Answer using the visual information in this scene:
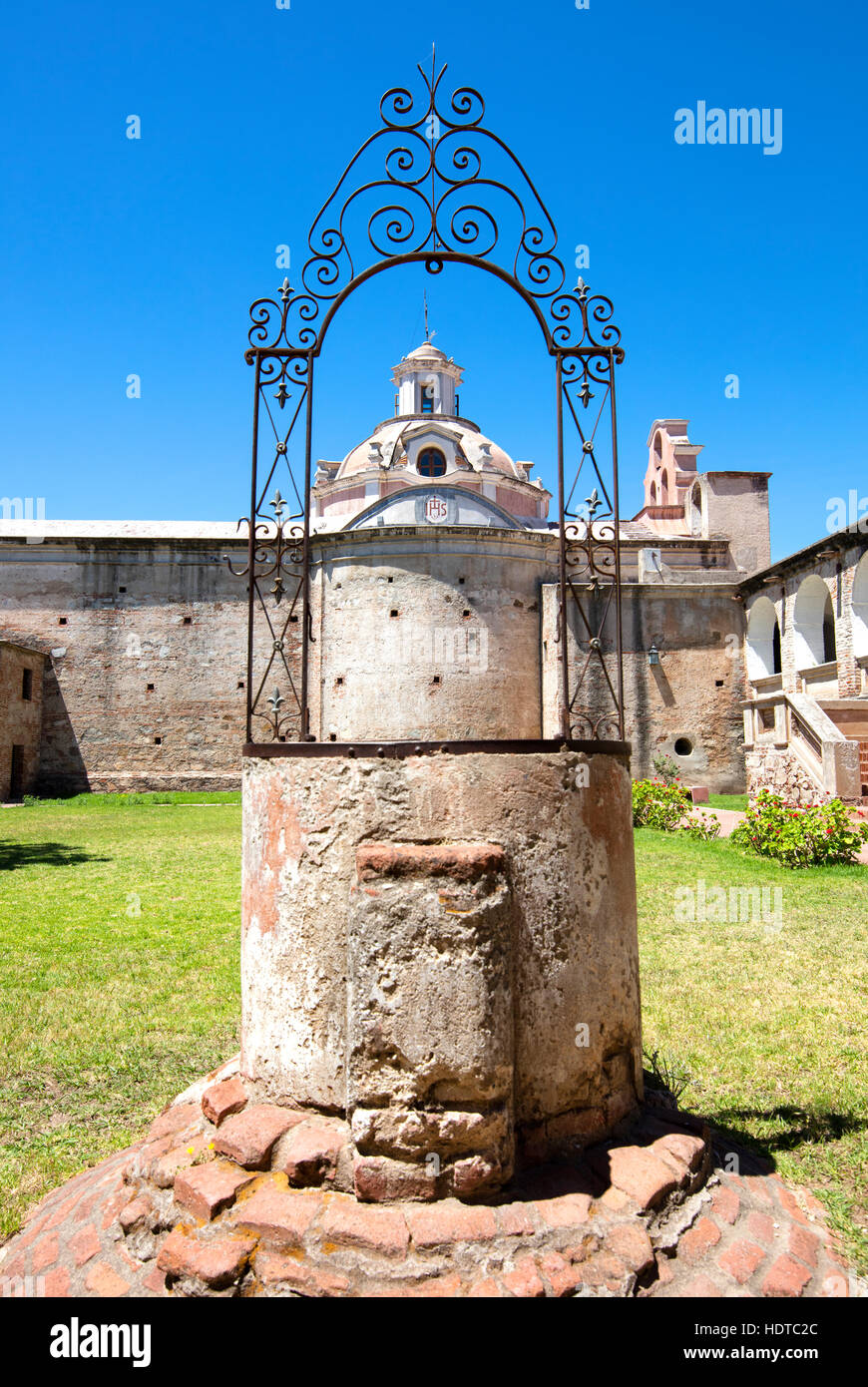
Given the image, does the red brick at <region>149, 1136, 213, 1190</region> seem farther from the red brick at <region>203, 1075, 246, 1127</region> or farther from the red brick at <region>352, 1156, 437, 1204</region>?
the red brick at <region>352, 1156, 437, 1204</region>

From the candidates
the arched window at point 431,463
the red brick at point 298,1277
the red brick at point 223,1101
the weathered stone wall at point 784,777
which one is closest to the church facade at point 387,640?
the weathered stone wall at point 784,777

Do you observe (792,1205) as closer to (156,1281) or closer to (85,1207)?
(156,1281)

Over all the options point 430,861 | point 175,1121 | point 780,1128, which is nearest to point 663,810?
point 780,1128

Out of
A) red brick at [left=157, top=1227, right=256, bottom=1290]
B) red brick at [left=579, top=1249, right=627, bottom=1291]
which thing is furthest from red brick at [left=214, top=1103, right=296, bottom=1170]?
red brick at [left=579, top=1249, right=627, bottom=1291]

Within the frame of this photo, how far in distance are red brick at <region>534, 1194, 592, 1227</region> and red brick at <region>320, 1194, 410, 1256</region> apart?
14.9 inches

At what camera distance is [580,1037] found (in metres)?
2.60

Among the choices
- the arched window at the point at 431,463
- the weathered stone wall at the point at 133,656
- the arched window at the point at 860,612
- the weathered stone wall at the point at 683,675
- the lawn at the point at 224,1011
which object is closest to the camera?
the lawn at the point at 224,1011

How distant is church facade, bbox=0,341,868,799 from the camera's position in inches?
743

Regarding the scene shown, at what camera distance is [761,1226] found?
2.46 metres

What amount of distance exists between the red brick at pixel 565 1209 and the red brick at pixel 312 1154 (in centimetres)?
58

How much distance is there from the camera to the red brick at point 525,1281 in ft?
6.53

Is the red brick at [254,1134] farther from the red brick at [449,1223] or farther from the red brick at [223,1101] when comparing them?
the red brick at [449,1223]

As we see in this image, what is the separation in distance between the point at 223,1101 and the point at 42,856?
8905 millimetres
